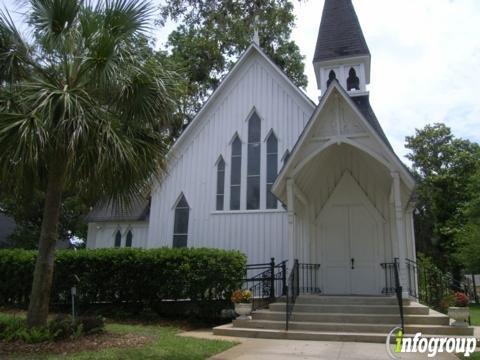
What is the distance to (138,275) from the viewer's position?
42.4 ft

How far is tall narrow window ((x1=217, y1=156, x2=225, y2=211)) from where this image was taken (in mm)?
17203

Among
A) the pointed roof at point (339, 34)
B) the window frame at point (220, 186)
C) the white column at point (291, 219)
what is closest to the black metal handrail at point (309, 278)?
the white column at point (291, 219)

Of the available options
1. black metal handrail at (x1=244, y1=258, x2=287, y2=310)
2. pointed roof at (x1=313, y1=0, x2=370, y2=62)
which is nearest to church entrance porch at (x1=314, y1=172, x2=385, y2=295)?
black metal handrail at (x1=244, y1=258, x2=287, y2=310)

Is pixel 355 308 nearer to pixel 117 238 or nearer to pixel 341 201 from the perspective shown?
pixel 341 201

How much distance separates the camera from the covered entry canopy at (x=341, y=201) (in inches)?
483

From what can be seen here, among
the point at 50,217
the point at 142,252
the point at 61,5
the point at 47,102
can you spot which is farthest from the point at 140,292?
the point at 61,5

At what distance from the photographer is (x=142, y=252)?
13008 millimetres

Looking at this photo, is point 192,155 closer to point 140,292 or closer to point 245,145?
point 245,145

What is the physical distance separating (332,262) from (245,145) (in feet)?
19.2

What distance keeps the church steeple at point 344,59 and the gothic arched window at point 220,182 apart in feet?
15.6

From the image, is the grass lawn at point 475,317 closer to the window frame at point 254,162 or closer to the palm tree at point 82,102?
the window frame at point 254,162

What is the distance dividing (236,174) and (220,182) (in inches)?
28.1

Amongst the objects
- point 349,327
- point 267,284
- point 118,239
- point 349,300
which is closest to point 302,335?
point 349,327

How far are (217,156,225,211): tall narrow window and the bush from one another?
14.1 ft
